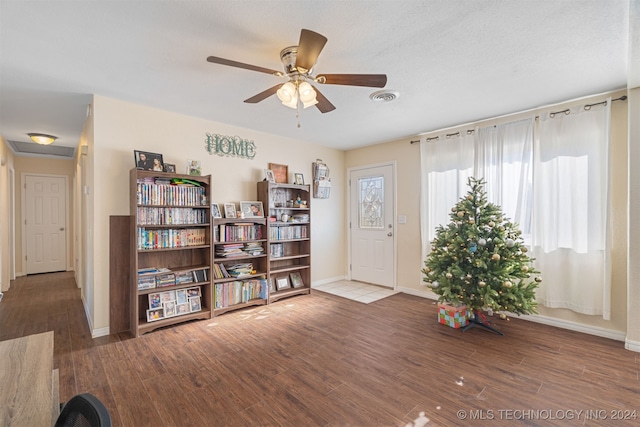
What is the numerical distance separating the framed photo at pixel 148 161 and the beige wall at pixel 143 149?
17cm

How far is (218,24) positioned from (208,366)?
2595 millimetres

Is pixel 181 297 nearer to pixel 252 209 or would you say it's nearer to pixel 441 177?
pixel 252 209

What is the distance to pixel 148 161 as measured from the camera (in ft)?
10.5

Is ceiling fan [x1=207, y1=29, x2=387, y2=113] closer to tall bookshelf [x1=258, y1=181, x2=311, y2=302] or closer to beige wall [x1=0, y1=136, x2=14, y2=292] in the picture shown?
tall bookshelf [x1=258, y1=181, x2=311, y2=302]

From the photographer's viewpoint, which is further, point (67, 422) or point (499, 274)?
point (499, 274)

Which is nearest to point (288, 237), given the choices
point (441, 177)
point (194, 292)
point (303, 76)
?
point (194, 292)

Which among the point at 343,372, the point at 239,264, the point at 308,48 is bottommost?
the point at 343,372

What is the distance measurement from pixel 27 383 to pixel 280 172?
380cm

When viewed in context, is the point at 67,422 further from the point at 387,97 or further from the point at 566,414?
the point at 387,97

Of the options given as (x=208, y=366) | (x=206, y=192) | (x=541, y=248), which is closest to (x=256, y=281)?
(x=206, y=192)

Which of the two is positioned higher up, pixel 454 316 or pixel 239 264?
pixel 239 264

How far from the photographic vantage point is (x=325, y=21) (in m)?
1.86

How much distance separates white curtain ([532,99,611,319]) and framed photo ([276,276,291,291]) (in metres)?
3.29

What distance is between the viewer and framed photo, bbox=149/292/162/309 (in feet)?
10.4
